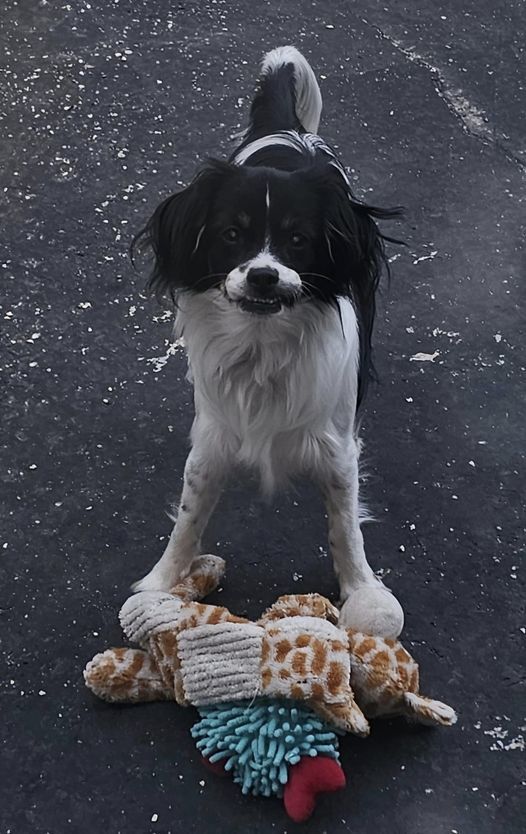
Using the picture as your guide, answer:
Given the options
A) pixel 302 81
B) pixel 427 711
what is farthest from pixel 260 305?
pixel 302 81

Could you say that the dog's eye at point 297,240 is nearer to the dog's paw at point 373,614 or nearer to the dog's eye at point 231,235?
the dog's eye at point 231,235

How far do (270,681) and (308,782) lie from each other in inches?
7.0

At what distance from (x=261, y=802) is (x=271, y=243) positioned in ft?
3.12

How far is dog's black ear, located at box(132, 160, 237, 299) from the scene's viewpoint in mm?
1786

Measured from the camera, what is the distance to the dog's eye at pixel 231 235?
1769 millimetres

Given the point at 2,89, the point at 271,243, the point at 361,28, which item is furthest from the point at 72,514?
the point at 361,28

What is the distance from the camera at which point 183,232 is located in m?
1.82

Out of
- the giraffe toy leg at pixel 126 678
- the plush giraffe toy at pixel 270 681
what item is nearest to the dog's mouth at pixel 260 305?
the plush giraffe toy at pixel 270 681

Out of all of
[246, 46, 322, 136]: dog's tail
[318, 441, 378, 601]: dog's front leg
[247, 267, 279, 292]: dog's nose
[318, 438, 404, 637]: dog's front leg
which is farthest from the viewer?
[246, 46, 322, 136]: dog's tail

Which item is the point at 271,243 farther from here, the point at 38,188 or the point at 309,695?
the point at 38,188

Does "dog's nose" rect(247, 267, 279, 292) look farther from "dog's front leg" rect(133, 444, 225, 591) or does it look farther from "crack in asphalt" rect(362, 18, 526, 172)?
"crack in asphalt" rect(362, 18, 526, 172)

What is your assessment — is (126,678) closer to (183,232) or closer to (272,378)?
(272,378)

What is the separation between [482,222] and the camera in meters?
3.26

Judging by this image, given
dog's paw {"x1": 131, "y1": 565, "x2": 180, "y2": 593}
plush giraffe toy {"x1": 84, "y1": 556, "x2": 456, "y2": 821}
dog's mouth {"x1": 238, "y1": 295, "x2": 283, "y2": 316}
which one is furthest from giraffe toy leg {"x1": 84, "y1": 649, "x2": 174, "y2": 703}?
dog's mouth {"x1": 238, "y1": 295, "x2": 283, "y2": 316}
